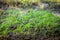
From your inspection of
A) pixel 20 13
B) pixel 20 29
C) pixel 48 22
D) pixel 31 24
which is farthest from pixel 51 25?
pixel 20 13

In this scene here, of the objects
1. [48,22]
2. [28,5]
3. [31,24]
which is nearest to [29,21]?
[31,24]

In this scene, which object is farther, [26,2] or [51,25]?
[26,2]

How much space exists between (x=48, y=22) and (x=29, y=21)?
77 cm

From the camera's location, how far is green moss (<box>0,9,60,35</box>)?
5.75 meters

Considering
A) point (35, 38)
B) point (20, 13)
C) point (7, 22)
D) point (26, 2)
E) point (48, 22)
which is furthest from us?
point (26, 2)

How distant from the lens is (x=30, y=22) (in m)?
6.11

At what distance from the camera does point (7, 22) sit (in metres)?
6.41

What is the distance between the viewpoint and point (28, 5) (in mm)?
7281

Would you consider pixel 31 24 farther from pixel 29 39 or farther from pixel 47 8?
pixel 47 8

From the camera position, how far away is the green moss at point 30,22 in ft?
18.9

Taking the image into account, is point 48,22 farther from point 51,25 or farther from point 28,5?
point 28,5

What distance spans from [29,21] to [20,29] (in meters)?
0.54

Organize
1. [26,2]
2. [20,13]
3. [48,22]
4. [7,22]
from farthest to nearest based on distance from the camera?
[26,2]
[20,13]
[7,22]
[48,22]

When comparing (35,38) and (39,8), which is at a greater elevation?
(39,8)
